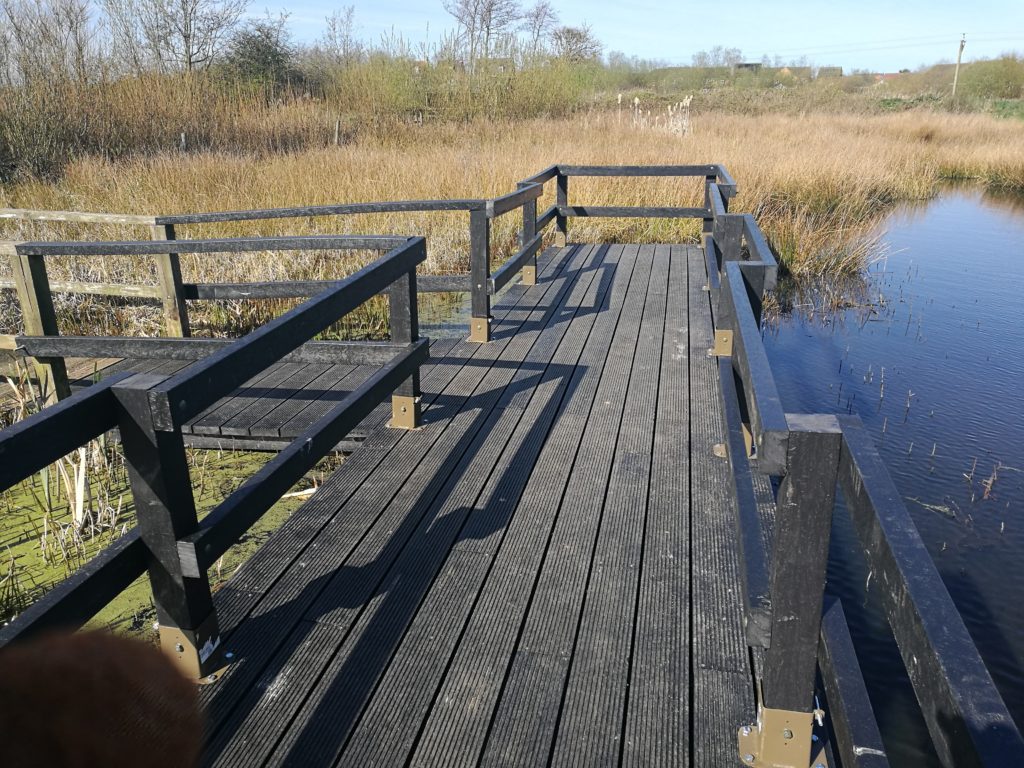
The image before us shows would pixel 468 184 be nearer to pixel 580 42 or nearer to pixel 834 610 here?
pixel 834 610

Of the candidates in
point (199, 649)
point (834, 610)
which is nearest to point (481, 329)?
point (199, 649)

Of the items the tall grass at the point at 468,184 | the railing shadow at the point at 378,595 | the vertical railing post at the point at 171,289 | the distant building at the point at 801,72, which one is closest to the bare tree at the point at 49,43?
the tall grass at the point at 468,184

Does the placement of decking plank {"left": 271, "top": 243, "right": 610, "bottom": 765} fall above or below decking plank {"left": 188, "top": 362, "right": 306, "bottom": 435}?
above

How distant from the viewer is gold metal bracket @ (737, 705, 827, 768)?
1.93 metres

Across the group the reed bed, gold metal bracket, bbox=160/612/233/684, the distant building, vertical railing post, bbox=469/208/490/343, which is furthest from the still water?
the distant building

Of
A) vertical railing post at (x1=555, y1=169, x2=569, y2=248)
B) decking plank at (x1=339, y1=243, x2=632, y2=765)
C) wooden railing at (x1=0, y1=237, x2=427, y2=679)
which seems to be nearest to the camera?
wooden railing at (x1=0, y1=237, x2=427, y2=679)

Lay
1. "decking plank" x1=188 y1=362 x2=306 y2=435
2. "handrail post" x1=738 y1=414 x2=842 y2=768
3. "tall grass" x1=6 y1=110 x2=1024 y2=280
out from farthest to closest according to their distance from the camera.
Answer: "tall grass" x1=6 y1=110 x2=1024 y2=280 < "decking plank" x1=188 y1=362 x2=306 y2=435 < "handrail post" x1=738 y1=414 x2=842 y2=768

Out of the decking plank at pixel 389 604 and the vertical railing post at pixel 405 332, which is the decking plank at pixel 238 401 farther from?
the decking plank at pixel 389 604

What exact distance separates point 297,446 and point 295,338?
0.40 metres

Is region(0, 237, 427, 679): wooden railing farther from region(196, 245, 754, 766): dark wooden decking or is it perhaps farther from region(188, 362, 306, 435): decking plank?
region(188, 362, 306, 435): decking plank

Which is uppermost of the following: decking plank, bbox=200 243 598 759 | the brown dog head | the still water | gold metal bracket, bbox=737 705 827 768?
the brown dog head

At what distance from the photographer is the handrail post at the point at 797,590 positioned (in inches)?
64.7

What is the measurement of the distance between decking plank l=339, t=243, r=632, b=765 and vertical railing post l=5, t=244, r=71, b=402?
9.60ft

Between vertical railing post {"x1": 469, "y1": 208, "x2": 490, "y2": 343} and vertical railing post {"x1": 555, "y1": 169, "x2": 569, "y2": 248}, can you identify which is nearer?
vertical railing post {"x1": 469, "y1": 208, "x2": 490, "y2": 343}
